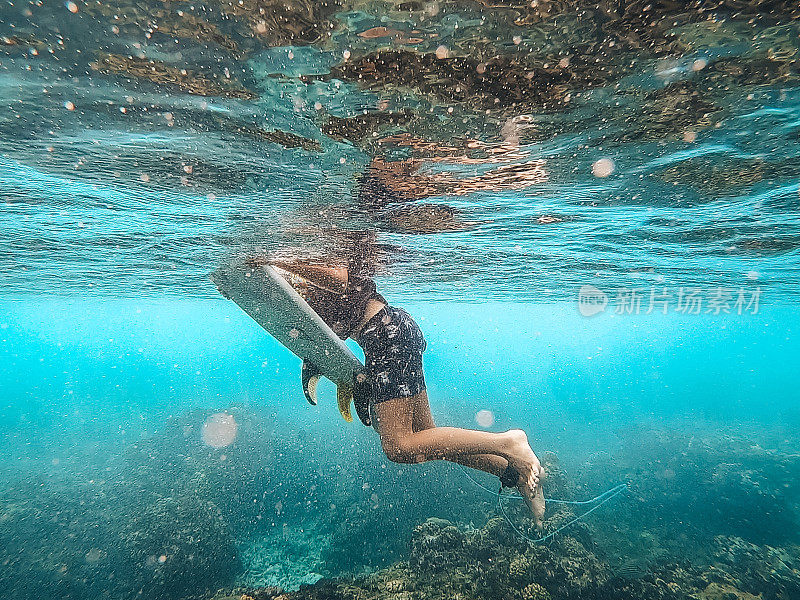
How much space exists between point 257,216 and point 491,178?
5493 millimetres

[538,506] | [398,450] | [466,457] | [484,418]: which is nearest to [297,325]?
[398,450]

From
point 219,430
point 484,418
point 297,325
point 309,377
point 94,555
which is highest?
point 297,325

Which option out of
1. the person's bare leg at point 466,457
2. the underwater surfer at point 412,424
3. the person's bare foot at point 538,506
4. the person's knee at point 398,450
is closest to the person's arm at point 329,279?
the underwater surfer at point 412,424

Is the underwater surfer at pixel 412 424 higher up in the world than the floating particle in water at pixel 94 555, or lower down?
higher up

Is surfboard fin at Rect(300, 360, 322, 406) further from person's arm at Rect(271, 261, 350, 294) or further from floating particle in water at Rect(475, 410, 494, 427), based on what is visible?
floating particle in water at Rect(475, 410, 494, 427)

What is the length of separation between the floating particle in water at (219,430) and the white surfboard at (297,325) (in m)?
21.5

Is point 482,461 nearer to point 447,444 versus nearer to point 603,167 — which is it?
point 447,444

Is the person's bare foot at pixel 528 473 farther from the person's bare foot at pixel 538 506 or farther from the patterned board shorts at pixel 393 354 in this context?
the patterned board shorts at pixel 393 354

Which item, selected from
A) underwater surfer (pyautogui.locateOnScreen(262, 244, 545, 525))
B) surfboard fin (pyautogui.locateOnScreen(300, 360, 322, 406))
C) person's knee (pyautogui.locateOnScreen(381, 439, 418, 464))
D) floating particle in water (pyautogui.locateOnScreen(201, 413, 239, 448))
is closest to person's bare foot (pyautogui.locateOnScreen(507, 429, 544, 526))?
underwater surfer (pyautogui.locateOnScreen(262, 244, 545, 525))

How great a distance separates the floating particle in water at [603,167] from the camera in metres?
6.79

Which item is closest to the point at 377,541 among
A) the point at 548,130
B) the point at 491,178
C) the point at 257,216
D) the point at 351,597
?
the point at 351,597

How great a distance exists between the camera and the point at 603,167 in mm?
7066

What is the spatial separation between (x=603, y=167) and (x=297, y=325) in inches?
230

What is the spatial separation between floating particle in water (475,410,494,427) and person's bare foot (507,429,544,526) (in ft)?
94.6
